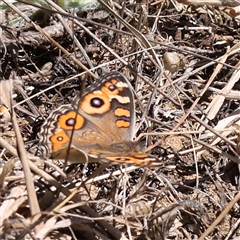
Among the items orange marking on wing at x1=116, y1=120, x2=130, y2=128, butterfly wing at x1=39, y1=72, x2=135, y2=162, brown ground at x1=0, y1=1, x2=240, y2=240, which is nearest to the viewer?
brown ground at x1=0, y1=1, x2=240, y2=240

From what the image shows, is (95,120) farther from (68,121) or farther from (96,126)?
(68,121)

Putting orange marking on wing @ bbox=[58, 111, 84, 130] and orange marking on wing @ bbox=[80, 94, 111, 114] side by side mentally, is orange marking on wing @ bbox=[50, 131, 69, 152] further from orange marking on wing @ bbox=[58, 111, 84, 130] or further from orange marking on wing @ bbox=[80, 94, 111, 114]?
orange marking on wing @ bbox=[80, 94, 111, 114]

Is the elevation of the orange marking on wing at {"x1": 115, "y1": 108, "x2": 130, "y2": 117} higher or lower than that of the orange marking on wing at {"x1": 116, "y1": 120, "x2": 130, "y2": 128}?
higher

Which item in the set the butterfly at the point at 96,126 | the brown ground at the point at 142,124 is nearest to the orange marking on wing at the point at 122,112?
the butterfly at the point at 96,126

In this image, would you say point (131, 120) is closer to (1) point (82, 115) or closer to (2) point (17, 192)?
(1) point (82, 115)

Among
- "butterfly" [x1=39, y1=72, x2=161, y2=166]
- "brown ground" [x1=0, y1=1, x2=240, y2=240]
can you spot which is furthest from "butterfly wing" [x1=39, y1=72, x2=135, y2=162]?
"brown ground" [x1=0, y1=1, x2=240, y2=240]

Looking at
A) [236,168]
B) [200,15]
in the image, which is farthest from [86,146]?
[200,15]
